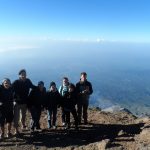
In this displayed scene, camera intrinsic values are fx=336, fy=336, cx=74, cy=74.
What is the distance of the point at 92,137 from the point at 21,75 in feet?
13.8

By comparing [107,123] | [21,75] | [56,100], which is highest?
[21,75]

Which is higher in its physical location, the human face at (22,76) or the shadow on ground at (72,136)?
the human face at (22,76)

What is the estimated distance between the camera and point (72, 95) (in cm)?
1593

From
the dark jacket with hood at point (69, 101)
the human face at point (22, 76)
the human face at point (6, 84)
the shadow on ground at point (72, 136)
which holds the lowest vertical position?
the shadow on ground at point (72, 136)

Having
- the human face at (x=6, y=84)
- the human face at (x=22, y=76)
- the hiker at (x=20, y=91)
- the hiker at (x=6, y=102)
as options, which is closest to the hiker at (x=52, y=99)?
the hiker at (x=20, y=91)

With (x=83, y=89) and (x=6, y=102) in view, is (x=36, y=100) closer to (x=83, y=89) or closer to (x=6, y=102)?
(x=6, y=102)

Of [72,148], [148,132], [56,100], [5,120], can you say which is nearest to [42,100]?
[56,100]

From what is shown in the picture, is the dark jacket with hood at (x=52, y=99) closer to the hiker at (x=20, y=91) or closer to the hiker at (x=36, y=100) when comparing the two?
the hiker at (x=36, y=100)

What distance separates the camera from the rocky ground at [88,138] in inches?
487

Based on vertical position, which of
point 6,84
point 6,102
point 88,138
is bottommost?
point 88,138

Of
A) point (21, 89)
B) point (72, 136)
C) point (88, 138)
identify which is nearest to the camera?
point (88, 138)

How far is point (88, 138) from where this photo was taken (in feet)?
Answer: 49.1

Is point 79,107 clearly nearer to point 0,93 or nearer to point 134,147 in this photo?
point 0,93

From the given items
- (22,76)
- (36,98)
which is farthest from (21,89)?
(36,98)
